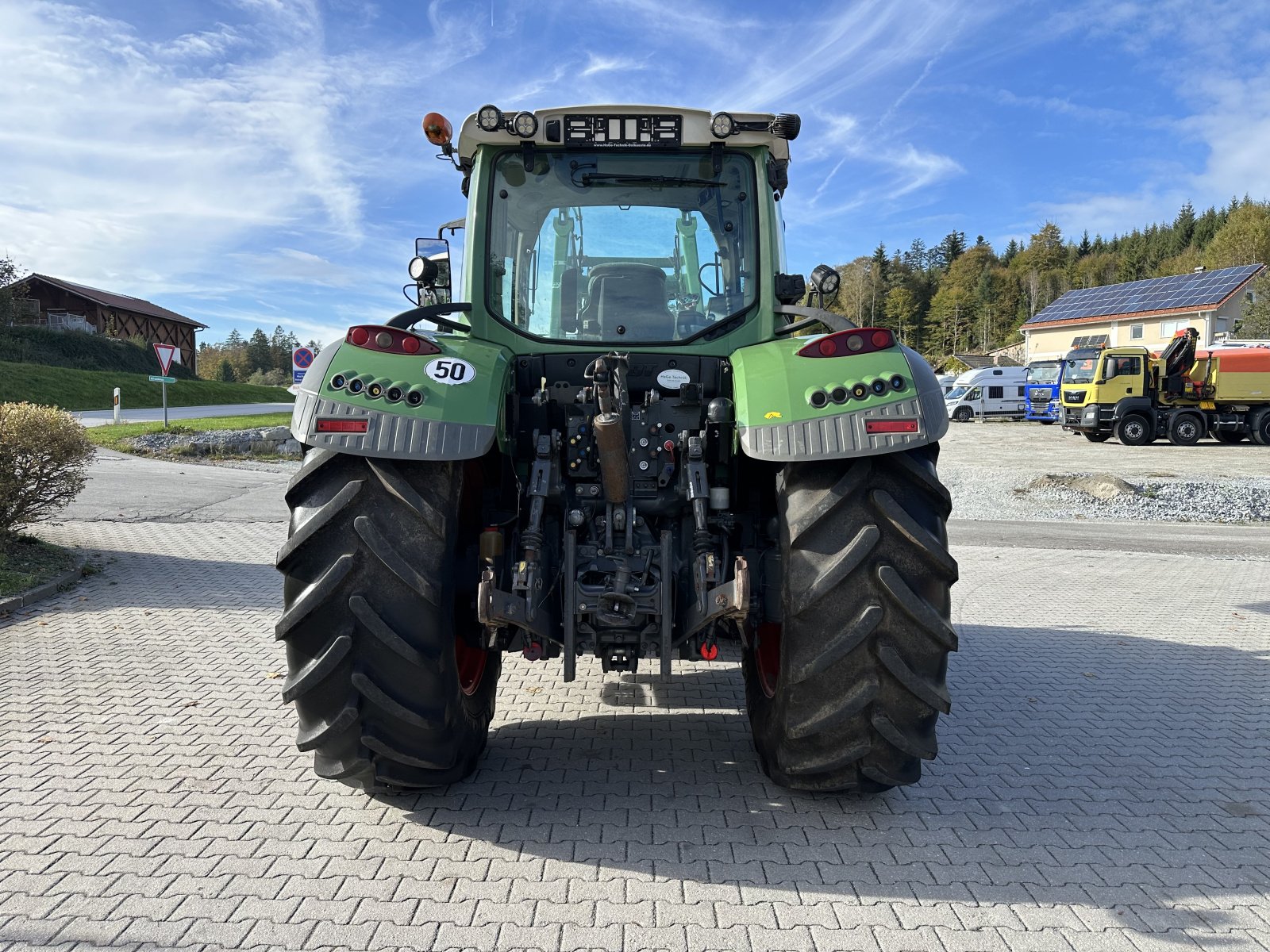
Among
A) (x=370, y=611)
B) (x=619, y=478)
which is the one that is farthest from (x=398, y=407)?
(x=619, y=478)

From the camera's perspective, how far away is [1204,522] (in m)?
13.3

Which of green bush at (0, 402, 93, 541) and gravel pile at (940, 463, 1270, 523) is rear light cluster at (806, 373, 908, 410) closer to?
green bush at (0, 402, 93, 541)

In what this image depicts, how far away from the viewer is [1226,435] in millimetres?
25344

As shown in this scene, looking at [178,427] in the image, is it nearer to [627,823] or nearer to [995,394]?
[627,823]

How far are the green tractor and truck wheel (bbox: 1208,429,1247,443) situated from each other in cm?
2657

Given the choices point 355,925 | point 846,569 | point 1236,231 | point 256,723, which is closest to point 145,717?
point 256,723

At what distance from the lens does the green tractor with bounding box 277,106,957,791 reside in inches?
118

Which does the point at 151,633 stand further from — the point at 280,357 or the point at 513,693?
the point at 280,357

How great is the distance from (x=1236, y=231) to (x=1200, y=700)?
83.3 m

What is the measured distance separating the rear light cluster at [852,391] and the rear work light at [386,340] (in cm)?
143

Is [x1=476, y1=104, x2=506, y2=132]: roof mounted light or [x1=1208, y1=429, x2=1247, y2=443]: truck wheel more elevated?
[x1=476, y1=104, x2=506, y2=132]: roof mounted light

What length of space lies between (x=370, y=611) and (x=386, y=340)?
1015mm

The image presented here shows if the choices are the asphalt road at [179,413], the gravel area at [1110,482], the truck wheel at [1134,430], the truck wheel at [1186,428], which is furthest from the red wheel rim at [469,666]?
the truck wheel at [1186,428]

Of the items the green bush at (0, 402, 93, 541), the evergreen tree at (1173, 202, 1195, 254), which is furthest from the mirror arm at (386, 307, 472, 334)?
the evergreen tree at (1173, 202, 1195, 254)
